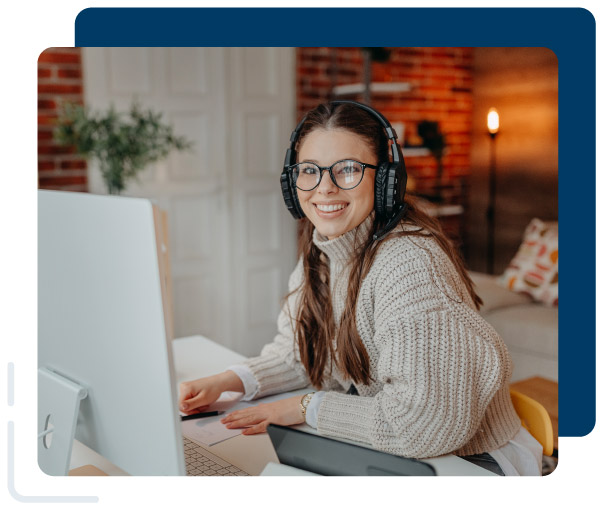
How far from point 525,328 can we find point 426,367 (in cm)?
173

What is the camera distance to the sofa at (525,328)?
2412 millimetres

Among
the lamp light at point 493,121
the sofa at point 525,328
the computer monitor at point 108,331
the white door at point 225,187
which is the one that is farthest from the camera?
the lamp light at point 493,121

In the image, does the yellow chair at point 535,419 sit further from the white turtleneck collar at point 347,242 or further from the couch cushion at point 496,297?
the couch cushion at point 496,297

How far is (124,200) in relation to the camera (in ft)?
2.35

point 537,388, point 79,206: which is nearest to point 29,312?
point 79,206

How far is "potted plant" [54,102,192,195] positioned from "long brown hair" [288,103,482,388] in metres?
1.48

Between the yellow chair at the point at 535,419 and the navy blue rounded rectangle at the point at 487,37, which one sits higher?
the navy blue rounded rectangle at the point at 487,37

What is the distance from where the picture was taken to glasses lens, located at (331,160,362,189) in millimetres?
1008

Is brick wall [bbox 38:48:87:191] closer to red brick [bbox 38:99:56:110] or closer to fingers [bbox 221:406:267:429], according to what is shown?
red brick [bbox 38:99:56:110]

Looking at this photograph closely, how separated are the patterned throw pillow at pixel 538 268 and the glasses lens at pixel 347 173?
184 centimetres

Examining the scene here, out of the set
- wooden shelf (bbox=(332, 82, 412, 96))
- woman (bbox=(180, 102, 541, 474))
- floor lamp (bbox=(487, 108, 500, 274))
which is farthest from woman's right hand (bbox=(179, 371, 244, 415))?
floor lamp (bbox=(487, 108, 500, 274))

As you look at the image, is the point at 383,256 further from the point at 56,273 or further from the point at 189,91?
the point at 189,91

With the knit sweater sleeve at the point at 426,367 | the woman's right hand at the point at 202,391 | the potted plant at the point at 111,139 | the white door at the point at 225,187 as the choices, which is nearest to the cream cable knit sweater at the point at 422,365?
the knit sweater sleeve at the point at 426,367

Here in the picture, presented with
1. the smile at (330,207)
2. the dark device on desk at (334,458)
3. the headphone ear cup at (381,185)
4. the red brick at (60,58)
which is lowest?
the dark device on desk at (334,458)
